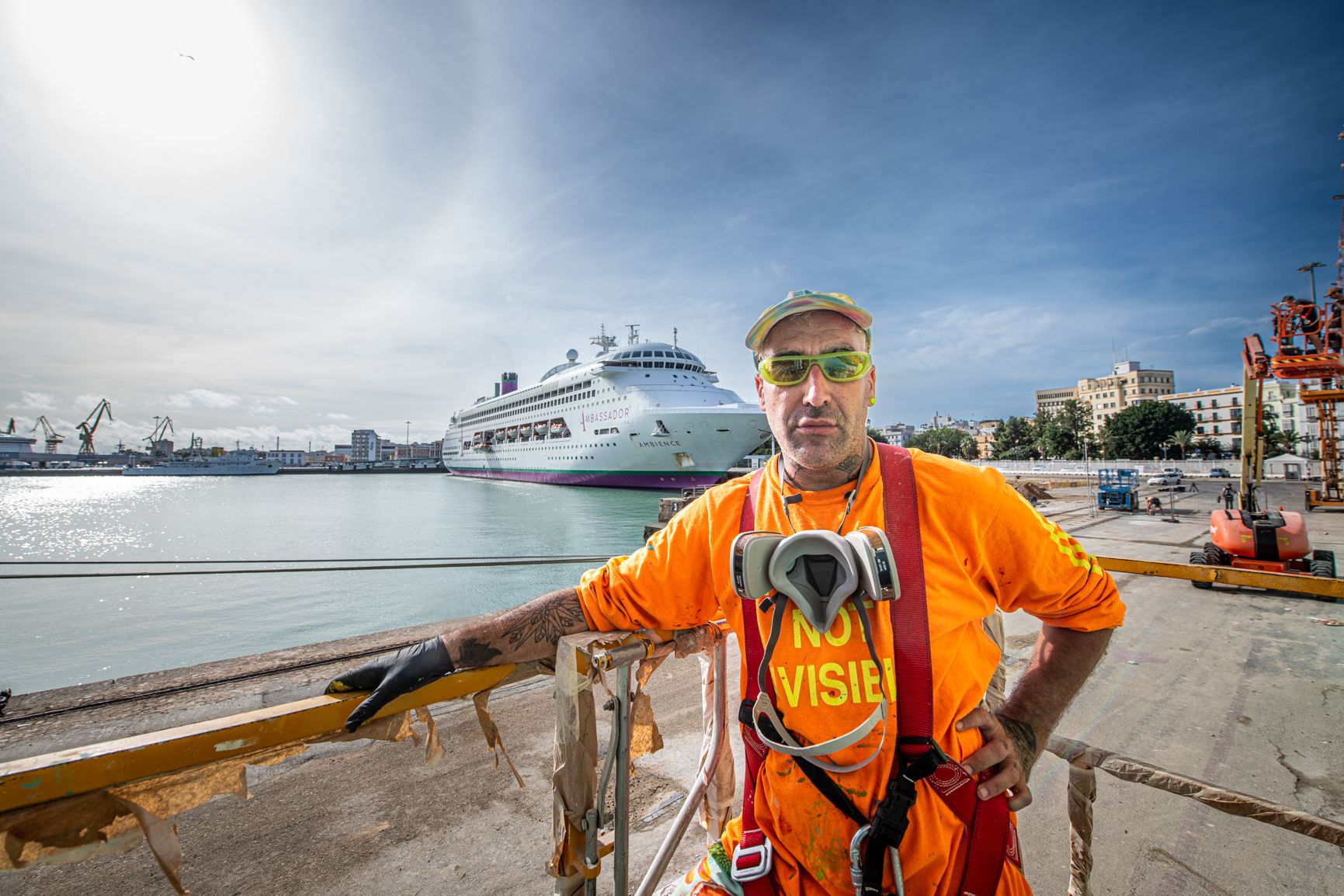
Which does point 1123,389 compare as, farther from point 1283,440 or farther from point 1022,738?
point 1022,738

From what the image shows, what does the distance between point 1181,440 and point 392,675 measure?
76504 mm

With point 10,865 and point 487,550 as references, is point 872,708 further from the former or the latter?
point 487,550

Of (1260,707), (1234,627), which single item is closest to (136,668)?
(1260,707)

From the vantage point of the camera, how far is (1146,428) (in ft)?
191

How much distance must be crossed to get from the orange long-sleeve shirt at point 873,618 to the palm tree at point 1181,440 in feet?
245

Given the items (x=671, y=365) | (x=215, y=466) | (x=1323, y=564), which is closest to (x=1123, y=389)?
(x=671, y=365)

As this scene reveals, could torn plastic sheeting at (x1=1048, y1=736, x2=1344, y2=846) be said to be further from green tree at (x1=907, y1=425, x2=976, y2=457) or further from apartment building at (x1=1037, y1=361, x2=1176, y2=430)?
apartment building at (x1=1037, y1=361, x2=1176, y2=430)

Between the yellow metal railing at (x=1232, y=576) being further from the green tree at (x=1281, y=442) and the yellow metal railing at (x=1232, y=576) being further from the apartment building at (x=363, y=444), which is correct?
the apartment building at (x=363, y=444)

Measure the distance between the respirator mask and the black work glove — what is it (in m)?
0.75

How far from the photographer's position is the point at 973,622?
127cm

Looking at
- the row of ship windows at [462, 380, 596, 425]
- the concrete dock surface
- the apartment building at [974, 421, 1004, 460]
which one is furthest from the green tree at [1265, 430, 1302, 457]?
the concrete dock surface

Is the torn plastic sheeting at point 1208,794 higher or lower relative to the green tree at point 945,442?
lower

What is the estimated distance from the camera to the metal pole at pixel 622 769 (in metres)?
1.32

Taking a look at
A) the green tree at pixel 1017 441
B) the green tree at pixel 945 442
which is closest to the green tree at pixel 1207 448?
the green tree at pixel 1017 441
